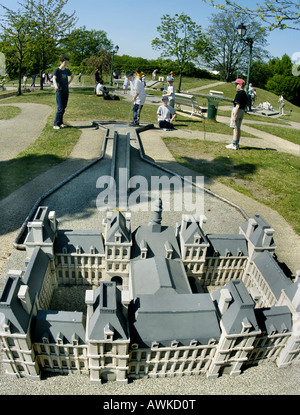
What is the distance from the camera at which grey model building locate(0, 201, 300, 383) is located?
384 inches

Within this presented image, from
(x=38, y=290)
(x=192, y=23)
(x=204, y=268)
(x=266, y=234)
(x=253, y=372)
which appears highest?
(x=192, y=23)

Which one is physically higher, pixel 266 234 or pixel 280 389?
pixel 266 234

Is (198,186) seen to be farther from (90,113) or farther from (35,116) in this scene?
(35,116)

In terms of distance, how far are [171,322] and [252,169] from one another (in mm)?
20786

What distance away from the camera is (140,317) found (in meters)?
10.1

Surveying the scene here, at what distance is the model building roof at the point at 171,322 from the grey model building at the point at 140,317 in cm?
3

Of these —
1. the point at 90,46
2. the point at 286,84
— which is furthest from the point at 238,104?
the point at 90,46

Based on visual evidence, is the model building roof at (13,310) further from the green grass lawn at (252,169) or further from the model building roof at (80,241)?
the green grass lawn at (252,169)

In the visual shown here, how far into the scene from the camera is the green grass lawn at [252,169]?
23188mm

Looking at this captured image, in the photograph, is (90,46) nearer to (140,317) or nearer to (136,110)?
(136,110)

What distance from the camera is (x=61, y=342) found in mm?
10008


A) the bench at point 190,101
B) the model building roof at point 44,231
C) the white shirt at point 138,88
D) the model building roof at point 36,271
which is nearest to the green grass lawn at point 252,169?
the white shirt at point 138,88

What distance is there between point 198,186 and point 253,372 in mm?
13848
